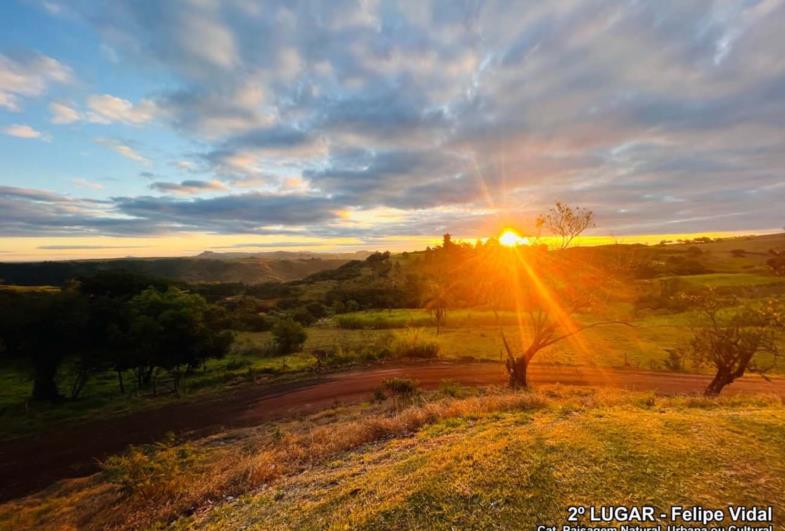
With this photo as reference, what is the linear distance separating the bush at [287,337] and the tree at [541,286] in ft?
73.4

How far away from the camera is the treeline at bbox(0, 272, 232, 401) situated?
26328mm

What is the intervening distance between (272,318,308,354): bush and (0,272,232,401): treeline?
32.0ft

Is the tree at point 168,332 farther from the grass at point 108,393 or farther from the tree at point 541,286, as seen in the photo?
the tree at point 541,286

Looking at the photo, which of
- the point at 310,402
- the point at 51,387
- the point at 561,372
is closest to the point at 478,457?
the point at 310,402

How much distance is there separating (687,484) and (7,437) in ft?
98.8

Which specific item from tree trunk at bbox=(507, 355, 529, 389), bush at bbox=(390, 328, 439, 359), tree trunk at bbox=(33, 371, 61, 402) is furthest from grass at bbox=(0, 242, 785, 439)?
tree trunk at bbox=(507, 355, 529, 389)

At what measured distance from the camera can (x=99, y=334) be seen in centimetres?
2883

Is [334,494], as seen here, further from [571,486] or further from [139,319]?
[139,319]

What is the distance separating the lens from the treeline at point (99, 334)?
26.3 metres

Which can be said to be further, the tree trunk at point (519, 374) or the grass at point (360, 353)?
the grass at point (360, 353)

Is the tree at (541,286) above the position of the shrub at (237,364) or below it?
above

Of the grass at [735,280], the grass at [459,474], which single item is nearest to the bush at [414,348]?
the grass at [459,474]

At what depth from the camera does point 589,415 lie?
36.4 feet

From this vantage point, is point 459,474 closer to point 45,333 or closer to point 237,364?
point 45,333
